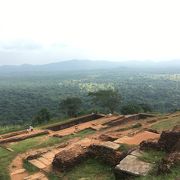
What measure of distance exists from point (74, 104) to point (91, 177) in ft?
85.1

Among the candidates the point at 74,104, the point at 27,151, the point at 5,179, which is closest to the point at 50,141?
the point at 27,151

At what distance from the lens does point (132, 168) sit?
6.24 metres

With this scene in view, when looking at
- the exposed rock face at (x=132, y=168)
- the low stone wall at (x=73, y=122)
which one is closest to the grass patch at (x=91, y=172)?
the exposed rock face at (x=132, y=168)

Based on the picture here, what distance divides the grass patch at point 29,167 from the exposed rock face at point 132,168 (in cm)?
285

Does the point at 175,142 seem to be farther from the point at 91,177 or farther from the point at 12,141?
the point at 12,141

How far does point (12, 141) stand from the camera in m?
14.1

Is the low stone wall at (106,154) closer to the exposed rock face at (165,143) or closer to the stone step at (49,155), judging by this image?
the exposed rock face at (165,143)

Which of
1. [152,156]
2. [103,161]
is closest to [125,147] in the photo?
[103,161]

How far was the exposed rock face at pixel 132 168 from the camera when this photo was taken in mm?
6086

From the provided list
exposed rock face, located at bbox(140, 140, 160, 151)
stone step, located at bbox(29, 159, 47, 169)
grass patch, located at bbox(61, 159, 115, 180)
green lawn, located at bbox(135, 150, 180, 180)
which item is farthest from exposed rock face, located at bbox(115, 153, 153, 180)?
stone step, located at bbox(29, 159, 47, 169)

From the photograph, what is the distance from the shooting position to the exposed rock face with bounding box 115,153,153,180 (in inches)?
240

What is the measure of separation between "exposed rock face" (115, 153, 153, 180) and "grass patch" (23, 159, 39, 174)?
285 cm

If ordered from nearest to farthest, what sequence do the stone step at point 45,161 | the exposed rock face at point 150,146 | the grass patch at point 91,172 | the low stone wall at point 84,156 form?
the grass patch at point 91,172, the exposed rock face at point 150,146, the low stone wall at point 84,156, the stone step at point 45,161

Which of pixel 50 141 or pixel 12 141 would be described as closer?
pixel 50 141
